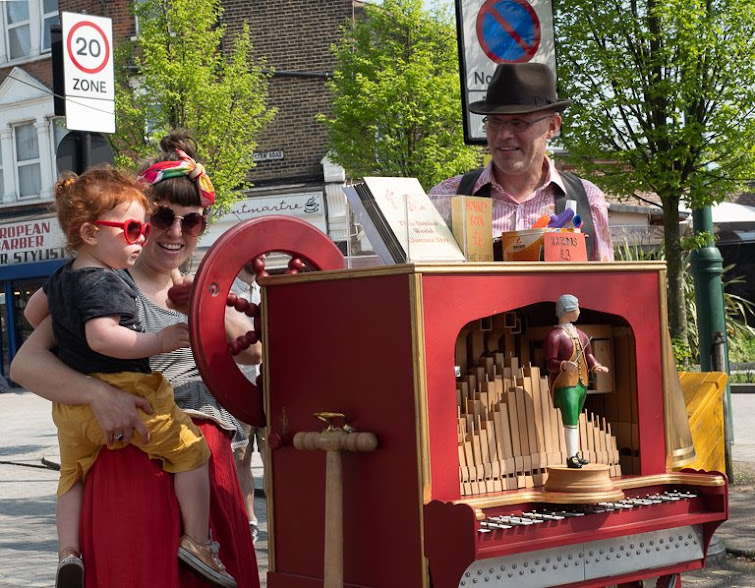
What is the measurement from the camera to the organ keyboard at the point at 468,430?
2.54m

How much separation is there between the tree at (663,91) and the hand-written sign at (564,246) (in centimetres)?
585

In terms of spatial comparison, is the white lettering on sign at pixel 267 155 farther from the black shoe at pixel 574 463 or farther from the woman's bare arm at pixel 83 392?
the black shoe at pixel 574 463

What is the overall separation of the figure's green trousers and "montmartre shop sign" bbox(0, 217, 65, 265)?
973 inches

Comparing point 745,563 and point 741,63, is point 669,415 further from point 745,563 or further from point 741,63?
point 741,63

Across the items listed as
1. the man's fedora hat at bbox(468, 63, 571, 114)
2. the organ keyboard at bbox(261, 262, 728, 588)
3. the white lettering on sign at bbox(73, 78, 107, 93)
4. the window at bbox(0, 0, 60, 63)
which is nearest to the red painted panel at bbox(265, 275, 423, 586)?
the organ keyboard at bbox(261, 262, 728, 588)

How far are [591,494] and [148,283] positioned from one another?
148 centimetres

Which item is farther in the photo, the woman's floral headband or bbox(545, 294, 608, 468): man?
the woman's floral headband

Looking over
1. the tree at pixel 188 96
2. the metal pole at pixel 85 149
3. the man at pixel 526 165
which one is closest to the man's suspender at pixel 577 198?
the man at pixel 526 165

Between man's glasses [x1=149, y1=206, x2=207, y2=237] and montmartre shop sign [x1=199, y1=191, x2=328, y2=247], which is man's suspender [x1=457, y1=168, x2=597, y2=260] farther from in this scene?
montmartre shop sign [x1=199, y1=191, x2=328, y2=247]

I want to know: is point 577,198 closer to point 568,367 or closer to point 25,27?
point 568,367

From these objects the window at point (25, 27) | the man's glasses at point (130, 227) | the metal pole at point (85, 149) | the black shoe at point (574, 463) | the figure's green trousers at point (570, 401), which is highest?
the window at point (25, 27)

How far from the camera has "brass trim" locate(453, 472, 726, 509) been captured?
2.62 m

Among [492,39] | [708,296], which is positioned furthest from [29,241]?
[492,39]

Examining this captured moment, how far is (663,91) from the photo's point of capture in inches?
339
